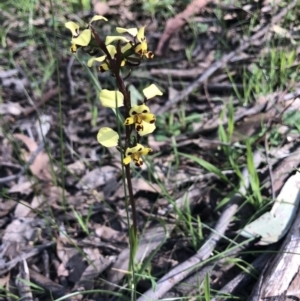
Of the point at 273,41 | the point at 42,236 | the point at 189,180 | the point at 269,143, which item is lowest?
the point at 42,236

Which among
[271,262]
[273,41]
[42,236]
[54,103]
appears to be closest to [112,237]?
[42,236]

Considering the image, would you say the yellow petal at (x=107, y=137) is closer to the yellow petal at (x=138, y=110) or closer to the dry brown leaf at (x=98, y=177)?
the yellow petal at (x=138, y=110)

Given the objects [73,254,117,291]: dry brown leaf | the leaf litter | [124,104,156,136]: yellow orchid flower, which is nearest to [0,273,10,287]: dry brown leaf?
the leaf litter

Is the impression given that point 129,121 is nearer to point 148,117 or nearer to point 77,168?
point 148,117

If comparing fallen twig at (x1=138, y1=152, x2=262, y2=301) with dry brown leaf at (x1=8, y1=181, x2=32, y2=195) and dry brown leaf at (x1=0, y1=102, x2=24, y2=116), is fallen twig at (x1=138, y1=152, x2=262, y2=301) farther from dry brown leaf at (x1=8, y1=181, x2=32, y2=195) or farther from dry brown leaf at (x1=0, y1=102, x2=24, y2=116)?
dry brown leaf at (x1=0, y1=102, x2=24, y2=116)

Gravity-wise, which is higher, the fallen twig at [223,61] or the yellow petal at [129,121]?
→ the yellow petal at [129,121]

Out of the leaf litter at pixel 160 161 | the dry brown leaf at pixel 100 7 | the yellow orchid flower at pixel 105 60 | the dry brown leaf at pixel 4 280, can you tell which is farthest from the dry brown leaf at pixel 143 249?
the dry brown leaf at pixel 100 7

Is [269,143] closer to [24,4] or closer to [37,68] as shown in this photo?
[37,68]

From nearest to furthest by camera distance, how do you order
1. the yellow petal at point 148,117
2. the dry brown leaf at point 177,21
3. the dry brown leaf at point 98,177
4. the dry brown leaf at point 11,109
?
1. the yellow petal at point 148,117
2. the dry brown leaf at point 98,177
3. the dry brown leaf at point 11,109
4. the dry brown leaf at point 177,21
